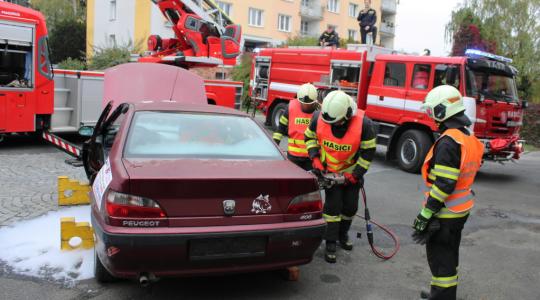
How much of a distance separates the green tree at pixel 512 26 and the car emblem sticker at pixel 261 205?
943 inches

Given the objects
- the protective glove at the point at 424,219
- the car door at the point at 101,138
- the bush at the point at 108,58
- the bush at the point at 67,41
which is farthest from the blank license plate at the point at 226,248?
the bush at the point at 67,41

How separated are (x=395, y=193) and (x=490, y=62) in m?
3.57

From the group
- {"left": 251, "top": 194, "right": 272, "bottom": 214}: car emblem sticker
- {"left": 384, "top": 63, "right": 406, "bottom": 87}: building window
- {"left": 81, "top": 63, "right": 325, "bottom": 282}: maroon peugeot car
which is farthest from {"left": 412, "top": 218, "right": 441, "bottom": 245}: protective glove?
{"left": 384, "top": 63, "right": 406, "bottom": 87}: building window

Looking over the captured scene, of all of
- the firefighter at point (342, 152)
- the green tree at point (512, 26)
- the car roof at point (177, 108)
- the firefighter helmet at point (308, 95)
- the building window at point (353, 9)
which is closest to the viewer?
the car roof at point (177, 108)

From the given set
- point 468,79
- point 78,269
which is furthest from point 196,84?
point 468,79

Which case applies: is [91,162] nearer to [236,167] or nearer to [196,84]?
[236,167]

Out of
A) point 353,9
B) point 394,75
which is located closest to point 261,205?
point 394,75

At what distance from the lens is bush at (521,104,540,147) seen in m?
16.6

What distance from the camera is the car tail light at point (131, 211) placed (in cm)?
307

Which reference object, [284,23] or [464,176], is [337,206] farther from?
[284,23]

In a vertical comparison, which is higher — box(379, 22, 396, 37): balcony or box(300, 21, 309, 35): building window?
box(379, 22, 396, 37): balcony

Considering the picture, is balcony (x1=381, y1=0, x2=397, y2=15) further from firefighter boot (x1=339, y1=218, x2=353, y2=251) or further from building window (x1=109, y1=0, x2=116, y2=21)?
firefighter boot (x1=339, y1=218, x2=353, y2=251)

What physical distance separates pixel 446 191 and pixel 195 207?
171 centimetres

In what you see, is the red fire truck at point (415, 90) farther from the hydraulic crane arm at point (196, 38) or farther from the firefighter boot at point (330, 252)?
the firefighter boot at point (330, 252)
